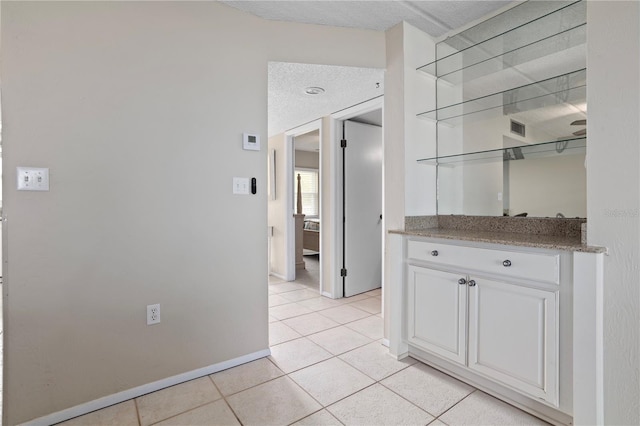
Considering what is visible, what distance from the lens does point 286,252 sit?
4297mm

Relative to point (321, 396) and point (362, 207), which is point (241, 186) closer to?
point (321, 396)

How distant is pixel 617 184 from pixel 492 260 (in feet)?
2.00

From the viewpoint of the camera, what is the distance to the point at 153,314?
181 cm

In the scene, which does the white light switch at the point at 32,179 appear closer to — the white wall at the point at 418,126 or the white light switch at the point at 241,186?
the white light switch at the point at 241,186

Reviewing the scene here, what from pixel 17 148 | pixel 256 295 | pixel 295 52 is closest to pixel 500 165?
pixel 295 52

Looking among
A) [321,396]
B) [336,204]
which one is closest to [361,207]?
[336,204]

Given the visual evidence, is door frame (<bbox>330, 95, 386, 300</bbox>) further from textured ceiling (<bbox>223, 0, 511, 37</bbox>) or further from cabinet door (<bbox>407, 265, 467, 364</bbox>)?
cabinet door (<bbox>407, 265, 467, 364</bbox>)

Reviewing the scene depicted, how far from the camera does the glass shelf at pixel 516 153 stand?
183 centimetres

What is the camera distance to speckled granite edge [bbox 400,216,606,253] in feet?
4.97

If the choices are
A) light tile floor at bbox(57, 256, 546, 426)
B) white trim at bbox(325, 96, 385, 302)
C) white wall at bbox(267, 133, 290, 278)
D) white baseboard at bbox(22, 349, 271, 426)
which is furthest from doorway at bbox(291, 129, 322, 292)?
white baseboard at bbox(22, 349, 271, 426)

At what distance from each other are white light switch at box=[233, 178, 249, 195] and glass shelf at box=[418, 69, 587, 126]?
1337 mm

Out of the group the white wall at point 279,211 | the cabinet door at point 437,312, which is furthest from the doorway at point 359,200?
the cabinet door at point 437,312

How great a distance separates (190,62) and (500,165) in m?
2.13

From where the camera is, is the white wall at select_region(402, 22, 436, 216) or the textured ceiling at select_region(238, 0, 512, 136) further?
the white wall at select_region(402, 22, 436, 216)
